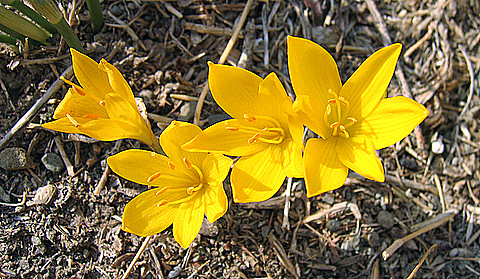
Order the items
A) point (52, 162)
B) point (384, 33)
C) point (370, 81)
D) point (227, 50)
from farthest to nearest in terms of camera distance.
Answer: point (384, 33), point (227, 50), point (52, 162), point (370, 81)

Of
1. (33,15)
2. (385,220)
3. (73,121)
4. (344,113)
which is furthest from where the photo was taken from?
(385,220)

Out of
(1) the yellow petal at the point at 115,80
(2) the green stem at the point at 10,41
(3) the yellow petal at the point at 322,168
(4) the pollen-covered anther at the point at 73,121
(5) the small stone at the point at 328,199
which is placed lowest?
(5) the small stone at the point at 328,199

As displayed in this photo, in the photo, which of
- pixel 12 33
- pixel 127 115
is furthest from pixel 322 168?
pixel 12 33

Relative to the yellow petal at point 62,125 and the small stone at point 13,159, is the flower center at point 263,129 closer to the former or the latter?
the yellow petal at point 62,125

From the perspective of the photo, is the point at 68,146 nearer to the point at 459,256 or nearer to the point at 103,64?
the point at 103,64

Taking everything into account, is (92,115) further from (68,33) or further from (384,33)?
(384,33)

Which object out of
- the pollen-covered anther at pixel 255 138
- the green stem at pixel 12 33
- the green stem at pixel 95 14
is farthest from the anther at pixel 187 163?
the green stem at pixel 12 33
